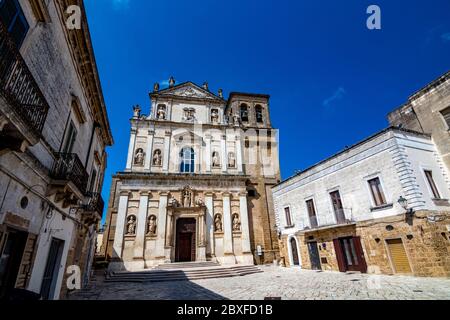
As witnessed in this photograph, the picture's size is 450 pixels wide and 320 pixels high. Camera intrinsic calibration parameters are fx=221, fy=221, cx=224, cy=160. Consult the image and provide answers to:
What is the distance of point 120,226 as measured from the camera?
16.1 meters

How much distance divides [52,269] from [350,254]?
1332 cm

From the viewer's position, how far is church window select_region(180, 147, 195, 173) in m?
19.5

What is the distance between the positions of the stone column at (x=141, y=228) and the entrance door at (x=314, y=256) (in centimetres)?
1147

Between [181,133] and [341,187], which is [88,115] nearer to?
[181,133]

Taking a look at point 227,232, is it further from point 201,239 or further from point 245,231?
point 201,239

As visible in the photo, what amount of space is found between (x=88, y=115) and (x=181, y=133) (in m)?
11.7

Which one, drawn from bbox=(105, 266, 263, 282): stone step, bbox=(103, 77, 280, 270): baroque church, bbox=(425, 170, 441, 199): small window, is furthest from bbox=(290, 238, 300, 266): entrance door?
bbox=(425, 170, 441, 199): small window

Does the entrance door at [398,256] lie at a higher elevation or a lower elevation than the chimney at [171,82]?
lower

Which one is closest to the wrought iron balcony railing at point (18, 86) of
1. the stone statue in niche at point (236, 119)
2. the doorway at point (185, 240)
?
the doorway at point (185, 240)

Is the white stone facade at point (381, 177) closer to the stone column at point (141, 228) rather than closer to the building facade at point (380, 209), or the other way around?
the building facade at point (380, 209)

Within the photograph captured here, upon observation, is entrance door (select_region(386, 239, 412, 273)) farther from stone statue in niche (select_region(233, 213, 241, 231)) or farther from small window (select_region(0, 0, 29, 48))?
small window (select_region(0, 0, 29, 48))

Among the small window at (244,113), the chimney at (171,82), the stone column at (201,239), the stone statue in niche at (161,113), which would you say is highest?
the chimney at (171,82)

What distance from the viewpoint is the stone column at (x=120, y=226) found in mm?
15360
